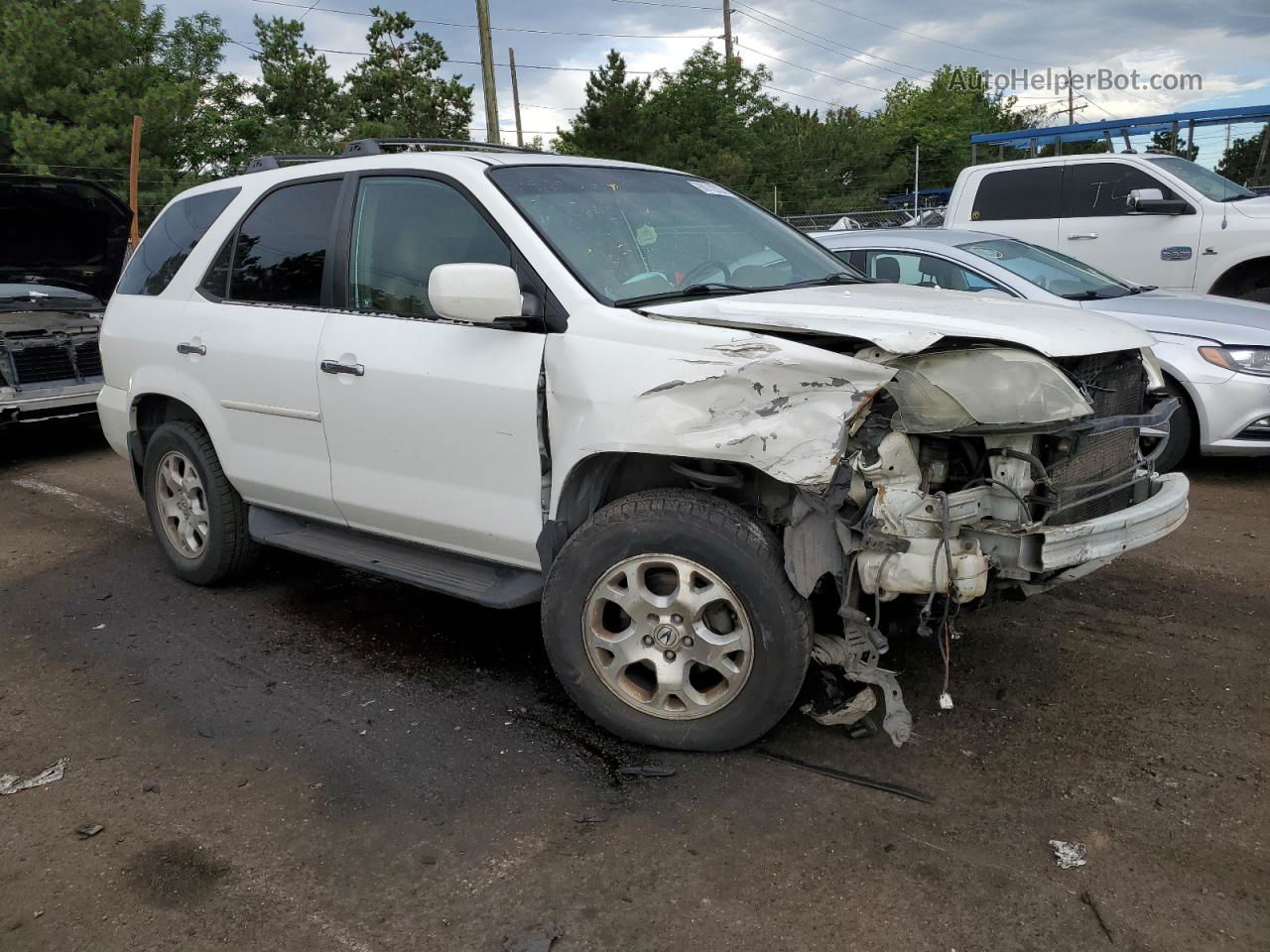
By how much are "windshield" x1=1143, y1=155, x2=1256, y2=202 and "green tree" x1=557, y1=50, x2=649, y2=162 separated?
97.7 ft

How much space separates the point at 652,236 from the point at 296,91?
3272cm

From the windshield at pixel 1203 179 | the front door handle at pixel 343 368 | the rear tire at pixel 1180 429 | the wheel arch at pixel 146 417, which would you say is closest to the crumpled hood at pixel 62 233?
the wheel arch at pixel 146 417

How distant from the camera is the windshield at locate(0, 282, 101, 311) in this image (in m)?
8.82

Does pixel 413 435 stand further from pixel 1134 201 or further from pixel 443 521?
pixel 1134 201

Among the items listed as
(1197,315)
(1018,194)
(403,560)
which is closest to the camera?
(403,560)

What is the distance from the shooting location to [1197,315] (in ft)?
20.6

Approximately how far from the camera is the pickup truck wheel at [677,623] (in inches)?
117

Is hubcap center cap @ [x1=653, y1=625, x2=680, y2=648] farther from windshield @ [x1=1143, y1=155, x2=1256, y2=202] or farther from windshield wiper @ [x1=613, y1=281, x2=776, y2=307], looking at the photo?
windshield @ [x1=1143, y1=155, x2=1256, y2=202]

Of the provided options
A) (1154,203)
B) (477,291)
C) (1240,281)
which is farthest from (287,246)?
Result: (1240,281)

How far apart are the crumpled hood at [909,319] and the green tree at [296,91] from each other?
31339 millimetres

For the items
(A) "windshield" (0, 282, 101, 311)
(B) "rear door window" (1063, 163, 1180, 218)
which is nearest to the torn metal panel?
(B) "rear door window" (1063, 163, 1180, 218)

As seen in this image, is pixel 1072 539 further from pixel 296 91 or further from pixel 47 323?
pixel 296 91

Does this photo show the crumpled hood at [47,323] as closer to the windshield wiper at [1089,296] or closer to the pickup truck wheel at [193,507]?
the pickup truck wheel at [193,507]

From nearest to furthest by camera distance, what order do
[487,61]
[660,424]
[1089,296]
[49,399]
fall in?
[660,424]
[1089,296]
[49,399]
[487,61]
